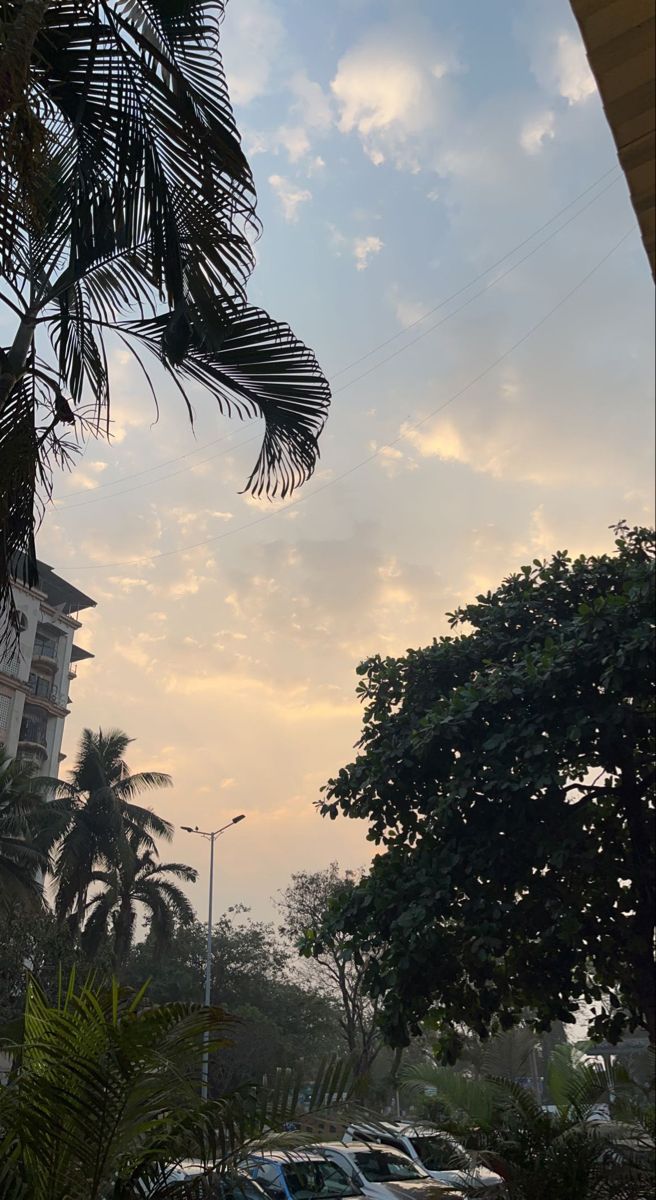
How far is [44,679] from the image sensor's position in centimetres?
4525

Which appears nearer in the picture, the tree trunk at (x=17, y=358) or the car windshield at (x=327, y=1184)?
the tree trunk at (x=17, y=358)

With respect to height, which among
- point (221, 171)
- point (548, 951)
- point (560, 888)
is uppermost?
point (221, 171)

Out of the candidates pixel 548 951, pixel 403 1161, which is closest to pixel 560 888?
pixel 548 951

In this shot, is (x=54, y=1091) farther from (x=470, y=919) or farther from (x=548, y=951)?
(x=548, y=951)

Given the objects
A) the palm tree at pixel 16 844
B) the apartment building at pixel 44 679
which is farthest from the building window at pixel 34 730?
the palm tree at pixel 16 844

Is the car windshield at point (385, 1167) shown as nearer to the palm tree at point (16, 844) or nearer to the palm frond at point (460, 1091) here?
the palm frond at point (460, 1091)

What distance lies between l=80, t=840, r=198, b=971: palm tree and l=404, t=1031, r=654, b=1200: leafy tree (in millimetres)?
22059

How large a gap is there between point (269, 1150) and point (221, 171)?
393 centimetres

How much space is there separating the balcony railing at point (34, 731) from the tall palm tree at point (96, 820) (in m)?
10.4

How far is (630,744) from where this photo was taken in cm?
1045

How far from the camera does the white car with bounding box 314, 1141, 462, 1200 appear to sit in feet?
31.8

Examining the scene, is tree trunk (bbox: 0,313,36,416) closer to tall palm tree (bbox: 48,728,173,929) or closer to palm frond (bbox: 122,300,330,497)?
palm frond (bbox: 122,300,330,497)

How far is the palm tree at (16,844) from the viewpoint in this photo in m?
25.8

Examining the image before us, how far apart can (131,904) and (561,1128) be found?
2452 centimetres
